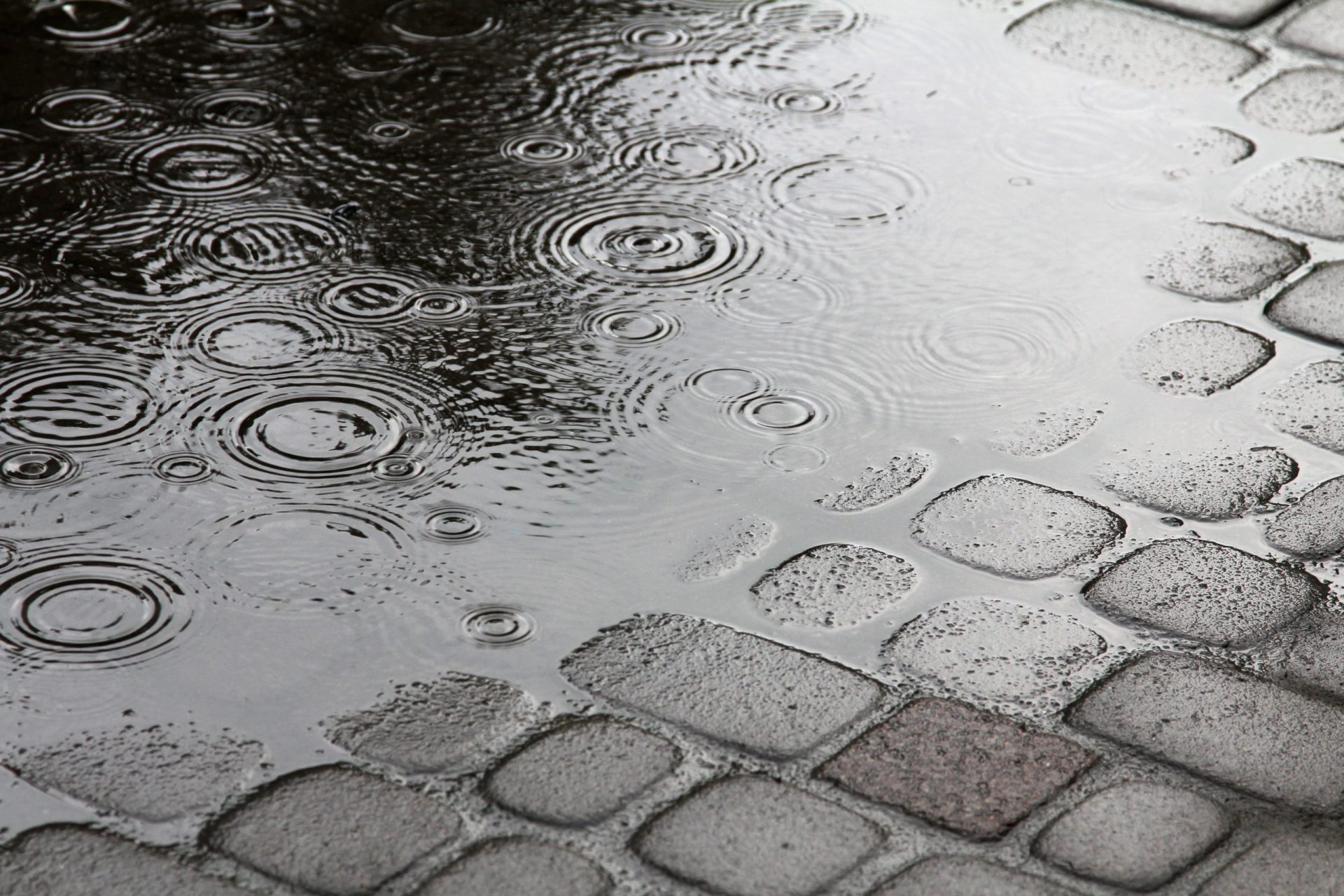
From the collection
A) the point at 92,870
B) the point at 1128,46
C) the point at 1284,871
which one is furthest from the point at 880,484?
the point at 1128,46

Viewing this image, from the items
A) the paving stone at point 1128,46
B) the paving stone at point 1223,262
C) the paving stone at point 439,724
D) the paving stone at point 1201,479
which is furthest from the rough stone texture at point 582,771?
the paving stone at point 1128,46

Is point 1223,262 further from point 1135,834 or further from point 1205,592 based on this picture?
point 1135,834

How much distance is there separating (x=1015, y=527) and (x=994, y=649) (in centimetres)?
31

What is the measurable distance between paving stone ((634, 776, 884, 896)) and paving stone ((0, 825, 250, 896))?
0.56 meters

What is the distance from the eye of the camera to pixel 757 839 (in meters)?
2.00

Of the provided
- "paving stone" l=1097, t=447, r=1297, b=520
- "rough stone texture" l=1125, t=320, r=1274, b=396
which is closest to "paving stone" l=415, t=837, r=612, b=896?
"paving stone" l=1097, t=447, r=1297, b=520

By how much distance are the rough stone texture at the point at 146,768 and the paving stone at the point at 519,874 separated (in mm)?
347

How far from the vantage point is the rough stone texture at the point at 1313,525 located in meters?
2.53

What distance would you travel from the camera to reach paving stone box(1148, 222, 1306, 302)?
127 inches

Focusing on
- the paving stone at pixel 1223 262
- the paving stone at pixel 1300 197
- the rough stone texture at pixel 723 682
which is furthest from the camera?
the paving stone at pixel 1300 197

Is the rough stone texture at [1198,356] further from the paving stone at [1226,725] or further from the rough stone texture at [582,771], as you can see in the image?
the rough stone texture at [582,771]

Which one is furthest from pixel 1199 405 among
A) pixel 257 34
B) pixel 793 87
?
pixel 257 34

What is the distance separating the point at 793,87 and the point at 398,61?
→ 1.06m

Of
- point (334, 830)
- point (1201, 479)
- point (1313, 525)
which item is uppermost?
point (1201, 479)
